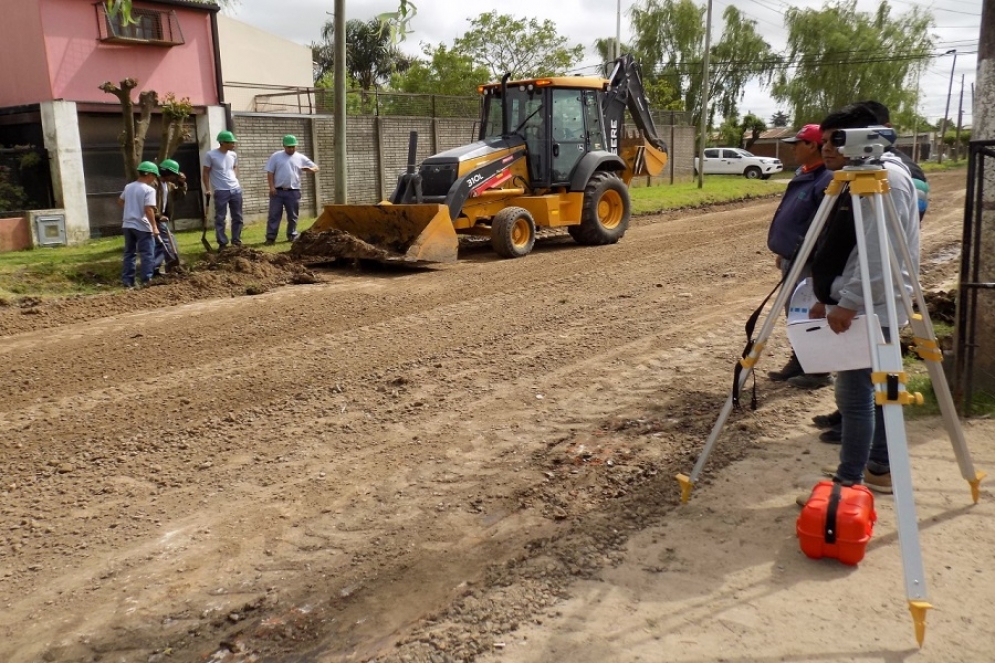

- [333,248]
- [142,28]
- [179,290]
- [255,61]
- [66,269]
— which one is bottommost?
[179,290]

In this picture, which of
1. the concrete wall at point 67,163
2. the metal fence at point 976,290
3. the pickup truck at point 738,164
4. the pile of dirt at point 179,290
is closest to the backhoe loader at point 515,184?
the pile of dirt at point 179,290

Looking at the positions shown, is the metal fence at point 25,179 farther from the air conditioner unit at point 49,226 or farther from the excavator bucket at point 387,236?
the excavator bucket at point 387,236

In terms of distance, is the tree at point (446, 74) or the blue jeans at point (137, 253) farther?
the tree at point (446, 74)

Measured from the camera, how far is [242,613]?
3320 mm

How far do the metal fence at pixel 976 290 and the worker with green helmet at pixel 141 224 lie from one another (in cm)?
834

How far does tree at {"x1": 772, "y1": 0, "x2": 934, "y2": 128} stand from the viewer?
45.8m

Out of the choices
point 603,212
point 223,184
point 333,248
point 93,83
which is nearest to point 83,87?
point 93,83

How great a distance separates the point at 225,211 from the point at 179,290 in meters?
3.47

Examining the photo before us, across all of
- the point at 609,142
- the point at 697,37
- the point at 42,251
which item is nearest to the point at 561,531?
the point at 609,142

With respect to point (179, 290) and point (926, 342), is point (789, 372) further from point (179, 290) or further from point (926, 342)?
point (179, 290)

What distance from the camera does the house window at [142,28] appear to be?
1627 centimetres

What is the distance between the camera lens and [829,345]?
146 inches

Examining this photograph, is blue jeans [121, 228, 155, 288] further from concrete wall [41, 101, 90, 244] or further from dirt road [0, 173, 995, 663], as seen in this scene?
concrete wall [41, 101, 90, 244]

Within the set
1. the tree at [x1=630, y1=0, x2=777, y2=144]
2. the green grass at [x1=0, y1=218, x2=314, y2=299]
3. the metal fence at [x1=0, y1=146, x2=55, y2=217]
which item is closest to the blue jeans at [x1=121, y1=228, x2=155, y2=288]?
the green grass at [x1=0, y1=218, x2=314, y2=299]
